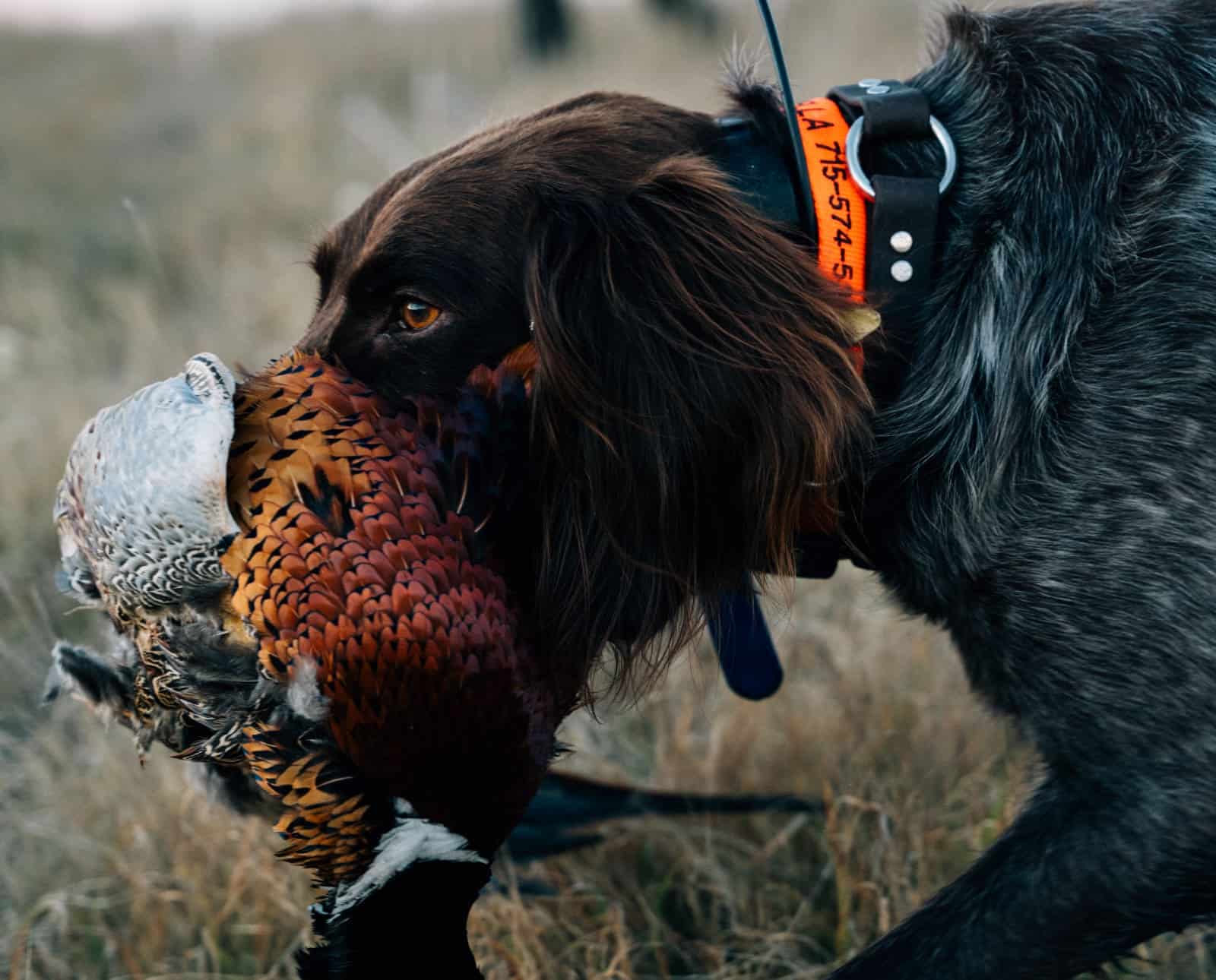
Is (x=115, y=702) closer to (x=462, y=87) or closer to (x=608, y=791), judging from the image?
(x=608, y=791)

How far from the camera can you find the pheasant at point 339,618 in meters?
1.37

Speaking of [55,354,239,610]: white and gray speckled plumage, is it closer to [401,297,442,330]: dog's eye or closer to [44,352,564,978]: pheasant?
[44,352,564,978]: pheasant

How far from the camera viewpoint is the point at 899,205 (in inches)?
67.8

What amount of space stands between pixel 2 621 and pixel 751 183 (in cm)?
278

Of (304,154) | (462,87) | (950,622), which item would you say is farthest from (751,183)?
(462,87)

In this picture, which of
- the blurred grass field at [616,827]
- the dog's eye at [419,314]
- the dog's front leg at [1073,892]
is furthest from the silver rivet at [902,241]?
the dog's front leg at [1073,892]

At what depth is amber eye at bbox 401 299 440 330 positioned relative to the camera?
168 cm

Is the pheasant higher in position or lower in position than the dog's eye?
lower

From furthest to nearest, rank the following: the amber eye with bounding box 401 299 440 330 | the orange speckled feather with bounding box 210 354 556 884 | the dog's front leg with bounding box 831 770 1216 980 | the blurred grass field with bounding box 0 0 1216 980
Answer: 1. the blurred grass field with bounding box 0 0 1216 980
2. the amber eye with bounding box 401 299 440 330
3. the dog's front leg with bounding box 831 770 1216 980
4. the orange speckled feather with bounding box 210 354 556 884

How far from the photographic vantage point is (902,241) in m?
1.73

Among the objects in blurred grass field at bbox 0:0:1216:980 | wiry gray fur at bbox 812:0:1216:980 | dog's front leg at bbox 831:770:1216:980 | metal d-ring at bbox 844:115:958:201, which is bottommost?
blurred grass field at bbox 0:0:1216:980

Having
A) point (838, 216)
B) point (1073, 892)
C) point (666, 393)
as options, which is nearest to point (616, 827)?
point (1073, 892)

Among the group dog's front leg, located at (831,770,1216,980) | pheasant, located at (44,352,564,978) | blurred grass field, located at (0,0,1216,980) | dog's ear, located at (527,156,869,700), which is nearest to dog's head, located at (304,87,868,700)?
dog's ear, located at (527,156,869,700)

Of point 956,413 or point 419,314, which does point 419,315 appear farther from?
point 956,413
